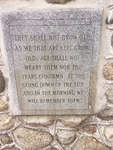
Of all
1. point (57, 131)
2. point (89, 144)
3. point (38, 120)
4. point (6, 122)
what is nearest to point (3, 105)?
point (6, 122)

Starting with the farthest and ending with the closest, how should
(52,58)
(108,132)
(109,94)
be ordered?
(108,132), (109,94), (52,58)

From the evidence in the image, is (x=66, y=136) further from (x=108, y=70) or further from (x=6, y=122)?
(x=108, y=70)

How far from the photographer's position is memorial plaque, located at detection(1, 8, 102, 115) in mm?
1133

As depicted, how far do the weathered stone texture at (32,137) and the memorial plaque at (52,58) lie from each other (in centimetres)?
15

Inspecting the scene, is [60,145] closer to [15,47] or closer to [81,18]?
[15,47]

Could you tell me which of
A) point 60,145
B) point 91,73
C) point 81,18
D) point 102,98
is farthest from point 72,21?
point 60,145

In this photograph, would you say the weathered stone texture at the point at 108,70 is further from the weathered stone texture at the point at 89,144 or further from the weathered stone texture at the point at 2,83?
the weathered stone texture at the point at 2,83

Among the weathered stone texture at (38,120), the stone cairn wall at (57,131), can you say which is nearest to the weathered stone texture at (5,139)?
the stone cairn wall at (57,131)

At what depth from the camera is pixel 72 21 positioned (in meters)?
1.13

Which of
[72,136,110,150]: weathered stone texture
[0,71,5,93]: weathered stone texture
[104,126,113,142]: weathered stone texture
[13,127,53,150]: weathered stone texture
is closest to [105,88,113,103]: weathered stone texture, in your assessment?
[104,126,113,142]: weathered stone texture

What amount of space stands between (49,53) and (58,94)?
323 mm

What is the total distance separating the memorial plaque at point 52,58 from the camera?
113 cm

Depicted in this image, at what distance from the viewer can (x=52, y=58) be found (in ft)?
4.08

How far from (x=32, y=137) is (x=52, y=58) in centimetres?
66
